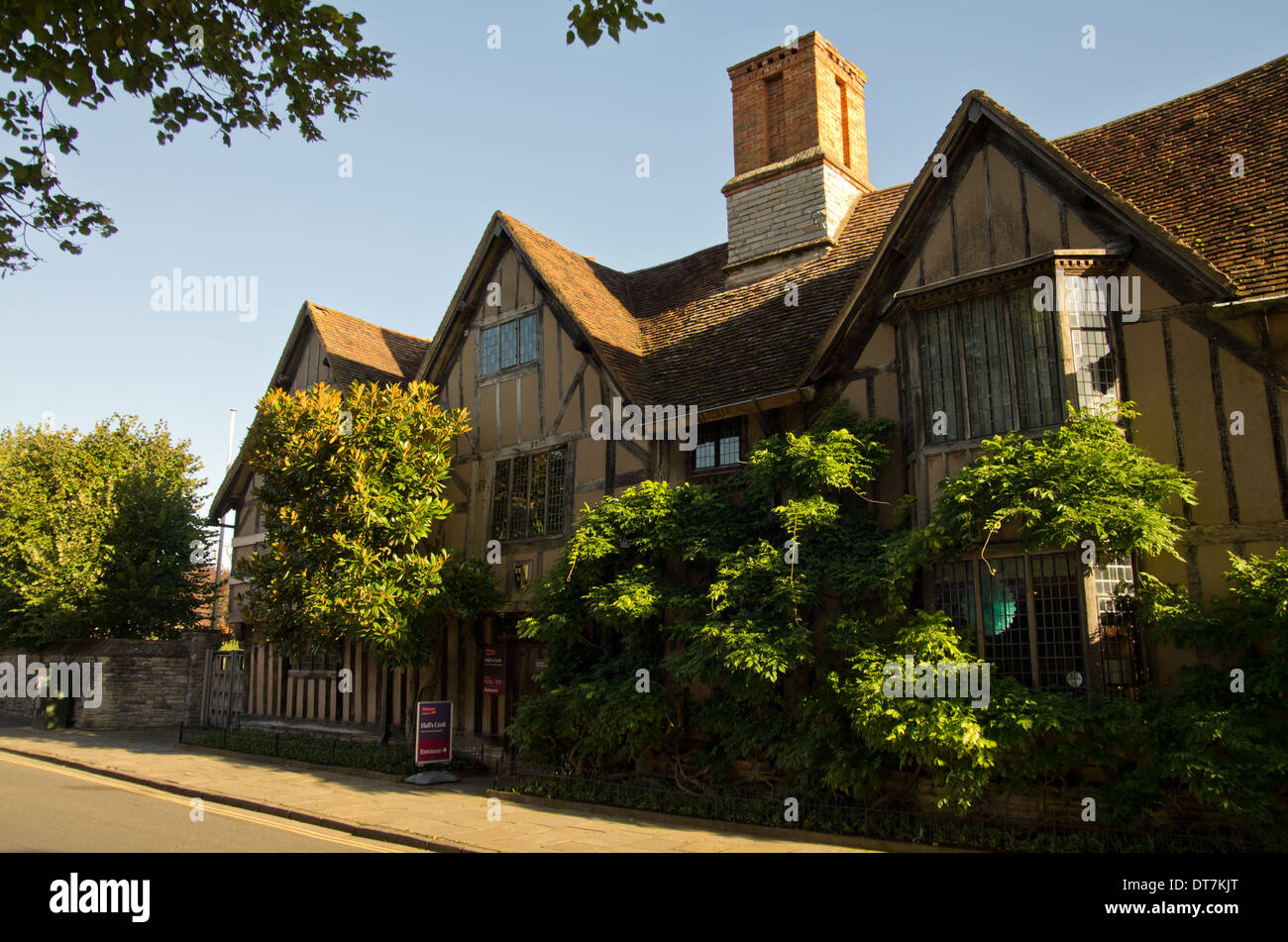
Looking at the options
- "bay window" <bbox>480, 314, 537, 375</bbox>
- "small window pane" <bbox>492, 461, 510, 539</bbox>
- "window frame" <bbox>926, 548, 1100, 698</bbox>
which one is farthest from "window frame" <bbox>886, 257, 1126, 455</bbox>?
"small window pane" <bbox>492, 461, 510, 539</bbox>

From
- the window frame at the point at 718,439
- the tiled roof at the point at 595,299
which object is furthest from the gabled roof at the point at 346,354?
the window frame at the point at 718,439

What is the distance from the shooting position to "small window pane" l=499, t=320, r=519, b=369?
55.7ft

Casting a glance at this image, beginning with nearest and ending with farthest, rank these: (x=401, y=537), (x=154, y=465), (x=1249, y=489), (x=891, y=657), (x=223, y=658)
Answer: (x=1249, y=489) → (x=891, y=657) → (x=401, y=537) → (x=223, y=658) → (x=154, y=465)

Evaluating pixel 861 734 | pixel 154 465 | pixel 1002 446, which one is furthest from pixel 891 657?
pixel 154 465

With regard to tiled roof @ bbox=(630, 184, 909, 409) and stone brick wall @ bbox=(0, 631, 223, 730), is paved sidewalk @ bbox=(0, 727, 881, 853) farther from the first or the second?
tiled roof @ bbox=(630, 184, 909, 409)

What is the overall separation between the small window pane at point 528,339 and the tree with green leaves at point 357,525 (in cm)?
186

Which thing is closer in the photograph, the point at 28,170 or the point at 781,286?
the point at 28,170

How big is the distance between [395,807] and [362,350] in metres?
12.9

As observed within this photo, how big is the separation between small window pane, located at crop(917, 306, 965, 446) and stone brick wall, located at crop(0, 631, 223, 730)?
20048 millimetres

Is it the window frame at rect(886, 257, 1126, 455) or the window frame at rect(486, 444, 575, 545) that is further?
the window frame at rect(486, 444, 575, 545)

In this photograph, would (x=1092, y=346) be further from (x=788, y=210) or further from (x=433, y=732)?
(x=433, y=732)

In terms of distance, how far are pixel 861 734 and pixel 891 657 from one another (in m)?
0.91
